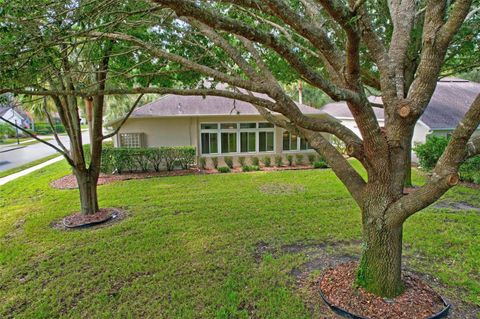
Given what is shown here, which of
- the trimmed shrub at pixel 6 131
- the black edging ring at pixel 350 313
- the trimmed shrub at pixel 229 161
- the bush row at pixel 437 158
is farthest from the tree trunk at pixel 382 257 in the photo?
the trimmed shrub at pixel 6 131

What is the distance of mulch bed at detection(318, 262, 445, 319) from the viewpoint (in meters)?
3.59

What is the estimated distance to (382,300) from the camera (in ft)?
12.4

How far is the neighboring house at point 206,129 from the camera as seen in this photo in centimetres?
1475

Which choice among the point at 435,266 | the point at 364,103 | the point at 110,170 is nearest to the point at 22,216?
the point at 110,170

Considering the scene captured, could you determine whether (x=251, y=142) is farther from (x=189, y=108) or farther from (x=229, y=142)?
(x=189, y=108)

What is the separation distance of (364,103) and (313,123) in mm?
613

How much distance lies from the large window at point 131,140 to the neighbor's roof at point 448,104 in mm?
14449

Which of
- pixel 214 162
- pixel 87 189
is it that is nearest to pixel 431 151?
pixel 214 162

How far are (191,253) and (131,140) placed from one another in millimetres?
10674

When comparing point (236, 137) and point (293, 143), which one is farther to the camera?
point (293, 143)

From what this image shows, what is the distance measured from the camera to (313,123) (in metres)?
3.40

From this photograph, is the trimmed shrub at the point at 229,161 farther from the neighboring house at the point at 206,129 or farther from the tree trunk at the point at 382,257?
the tree trunk at the point at 382,257

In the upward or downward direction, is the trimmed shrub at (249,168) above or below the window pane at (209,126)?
below

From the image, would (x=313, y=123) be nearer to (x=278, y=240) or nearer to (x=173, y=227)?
(x=278, y=240)
